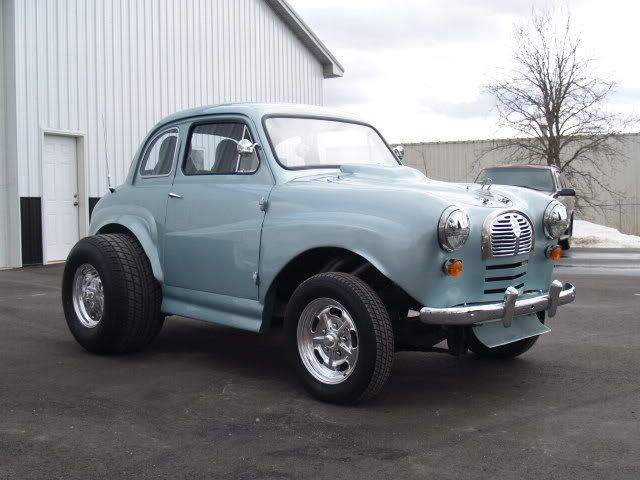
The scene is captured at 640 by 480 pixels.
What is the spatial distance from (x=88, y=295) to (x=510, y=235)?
3.44m

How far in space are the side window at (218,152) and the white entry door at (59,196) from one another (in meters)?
7.83

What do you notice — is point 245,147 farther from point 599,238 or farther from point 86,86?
point 599,238

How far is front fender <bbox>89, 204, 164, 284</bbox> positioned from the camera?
6.10m

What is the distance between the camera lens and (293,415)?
4.61m

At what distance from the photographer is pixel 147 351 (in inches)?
254

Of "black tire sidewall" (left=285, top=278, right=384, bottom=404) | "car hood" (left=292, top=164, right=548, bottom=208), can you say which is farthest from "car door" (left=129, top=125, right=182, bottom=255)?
"black tire sidewall" (left=285, top=278, right=384, bottom=404)

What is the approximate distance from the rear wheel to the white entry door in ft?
23.8

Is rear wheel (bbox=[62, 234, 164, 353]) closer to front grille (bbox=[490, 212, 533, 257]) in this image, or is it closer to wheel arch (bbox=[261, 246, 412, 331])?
wheel arch (bbox=[261, 246, 412, 331])

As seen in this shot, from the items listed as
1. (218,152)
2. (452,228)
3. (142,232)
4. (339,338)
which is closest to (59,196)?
(142,232)

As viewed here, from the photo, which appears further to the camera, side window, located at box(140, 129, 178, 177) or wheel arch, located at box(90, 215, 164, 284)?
side window, located at box(140, 129, 178, 177)

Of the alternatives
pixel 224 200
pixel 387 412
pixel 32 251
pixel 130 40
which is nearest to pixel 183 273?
pixel 224 200

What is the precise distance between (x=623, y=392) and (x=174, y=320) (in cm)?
448

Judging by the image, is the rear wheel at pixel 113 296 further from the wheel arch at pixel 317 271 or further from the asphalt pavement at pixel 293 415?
the wheel arch at pixel 317 271

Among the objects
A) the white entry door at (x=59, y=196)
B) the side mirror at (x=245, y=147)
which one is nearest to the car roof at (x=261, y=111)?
the side mirror at (x=245, y=147)
